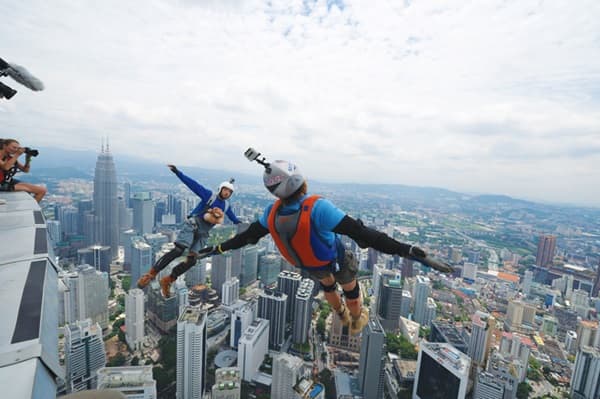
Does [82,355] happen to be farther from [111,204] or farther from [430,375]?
[111,204]

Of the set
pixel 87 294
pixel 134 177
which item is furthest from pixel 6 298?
pixel 134 177

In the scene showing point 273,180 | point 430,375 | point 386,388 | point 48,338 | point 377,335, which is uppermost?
point 273,180

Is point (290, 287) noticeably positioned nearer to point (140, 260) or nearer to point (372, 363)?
point (372, 363)

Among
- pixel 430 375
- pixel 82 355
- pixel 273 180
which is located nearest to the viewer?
pixel 273 180

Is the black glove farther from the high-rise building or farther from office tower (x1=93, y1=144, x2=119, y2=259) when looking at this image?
office tower (x1=93, y1=144, x2=119, y2=259)

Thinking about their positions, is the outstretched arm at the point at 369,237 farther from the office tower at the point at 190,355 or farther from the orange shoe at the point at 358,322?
the office tower at the point at 190,355

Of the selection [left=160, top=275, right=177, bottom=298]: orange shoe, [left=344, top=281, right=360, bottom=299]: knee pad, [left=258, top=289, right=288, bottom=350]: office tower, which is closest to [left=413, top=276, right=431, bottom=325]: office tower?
[left=258, top=289, right=288, bottom=350]: office tower

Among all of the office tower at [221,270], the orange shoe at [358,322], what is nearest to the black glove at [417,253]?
the orange shoe at [358,322]

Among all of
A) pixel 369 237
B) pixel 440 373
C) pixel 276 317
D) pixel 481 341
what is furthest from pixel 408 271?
pixel 369 237
